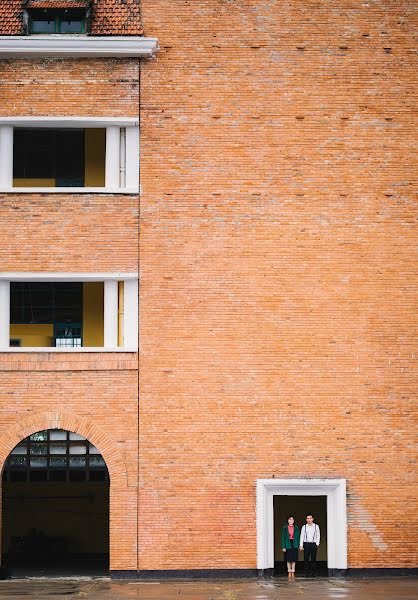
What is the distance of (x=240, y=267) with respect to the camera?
2364 cm

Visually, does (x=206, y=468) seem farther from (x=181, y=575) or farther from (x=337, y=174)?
(x=337, y=174)

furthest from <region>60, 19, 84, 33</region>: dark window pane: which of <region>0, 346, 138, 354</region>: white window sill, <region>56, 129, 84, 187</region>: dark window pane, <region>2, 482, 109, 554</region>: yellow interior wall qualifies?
<region>2, 482, 109, 554</region>: yellow interior wall

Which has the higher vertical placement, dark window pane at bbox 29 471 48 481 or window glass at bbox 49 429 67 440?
window glass at bbox 49 429 67 440

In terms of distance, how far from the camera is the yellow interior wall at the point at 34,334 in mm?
23719

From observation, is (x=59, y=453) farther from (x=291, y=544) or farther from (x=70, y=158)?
(x=70, y=158)

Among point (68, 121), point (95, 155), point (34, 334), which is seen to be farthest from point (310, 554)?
point (68, 121)

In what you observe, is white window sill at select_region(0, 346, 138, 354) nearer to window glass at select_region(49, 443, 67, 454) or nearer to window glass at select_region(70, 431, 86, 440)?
window glass at select_region(70, 431, 86, 440)

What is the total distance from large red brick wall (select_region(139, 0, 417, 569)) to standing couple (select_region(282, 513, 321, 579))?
1025 mm

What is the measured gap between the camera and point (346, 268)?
2372 centimetres

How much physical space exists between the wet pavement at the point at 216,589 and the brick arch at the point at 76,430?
8.78 ft

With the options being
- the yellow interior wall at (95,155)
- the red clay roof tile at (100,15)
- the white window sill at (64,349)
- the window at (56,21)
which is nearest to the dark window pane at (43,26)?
the window at (56,21)

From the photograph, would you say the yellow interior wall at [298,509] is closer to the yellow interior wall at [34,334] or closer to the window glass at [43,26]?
the yellow interior wall at [34,334]

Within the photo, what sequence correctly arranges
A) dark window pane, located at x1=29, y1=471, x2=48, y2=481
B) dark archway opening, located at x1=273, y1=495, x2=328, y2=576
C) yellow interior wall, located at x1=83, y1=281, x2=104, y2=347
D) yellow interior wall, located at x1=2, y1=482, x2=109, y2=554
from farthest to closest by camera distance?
yellow interior wall, located at x1=2, y1=482, x2=109, y2=554, dark archway opening, located at x1=273, y1=495, x2=328, y2=576, dark window pane, located at x1=29, y1=471, x2=48, y2=481, yellow interior wall, located at x1=83, y1=281, x2=104, y2=347

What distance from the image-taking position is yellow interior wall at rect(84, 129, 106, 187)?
24.4 metres
